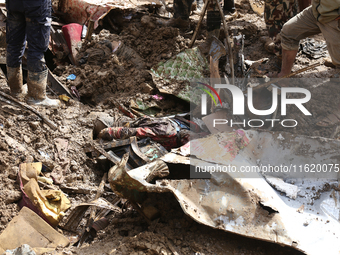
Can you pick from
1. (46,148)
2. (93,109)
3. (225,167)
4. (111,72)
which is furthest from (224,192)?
(111,72)

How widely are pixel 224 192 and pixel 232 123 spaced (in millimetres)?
1452

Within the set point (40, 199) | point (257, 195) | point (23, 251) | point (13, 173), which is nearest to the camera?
point (23, 251)

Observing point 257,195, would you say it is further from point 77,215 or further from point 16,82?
point 16,82

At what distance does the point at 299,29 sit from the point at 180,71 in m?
1.56

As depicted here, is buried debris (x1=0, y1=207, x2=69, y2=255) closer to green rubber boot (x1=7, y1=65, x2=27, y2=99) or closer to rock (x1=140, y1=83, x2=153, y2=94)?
green rubber boot (x1=7, y1=65, x2=27, y2=99)

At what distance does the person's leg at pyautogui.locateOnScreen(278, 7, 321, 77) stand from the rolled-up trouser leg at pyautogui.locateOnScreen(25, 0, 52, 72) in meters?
2.77

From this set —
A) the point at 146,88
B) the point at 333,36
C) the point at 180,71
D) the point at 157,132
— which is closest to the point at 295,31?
the point at 333,36

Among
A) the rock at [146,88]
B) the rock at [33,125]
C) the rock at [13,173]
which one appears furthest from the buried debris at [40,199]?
the rock at [146,88]

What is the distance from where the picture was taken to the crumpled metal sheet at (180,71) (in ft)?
13.2

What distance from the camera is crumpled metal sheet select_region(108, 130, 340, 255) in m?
1.97

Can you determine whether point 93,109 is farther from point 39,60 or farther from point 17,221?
point 17,221

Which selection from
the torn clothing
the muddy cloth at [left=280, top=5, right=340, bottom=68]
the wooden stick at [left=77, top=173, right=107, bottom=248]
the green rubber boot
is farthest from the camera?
the green rubber boot

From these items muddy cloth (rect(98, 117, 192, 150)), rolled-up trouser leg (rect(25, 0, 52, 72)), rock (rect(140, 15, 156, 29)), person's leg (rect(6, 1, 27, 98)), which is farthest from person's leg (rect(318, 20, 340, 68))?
person's leg (rect(6, 1, 27, 98))

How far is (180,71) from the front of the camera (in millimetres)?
4164
